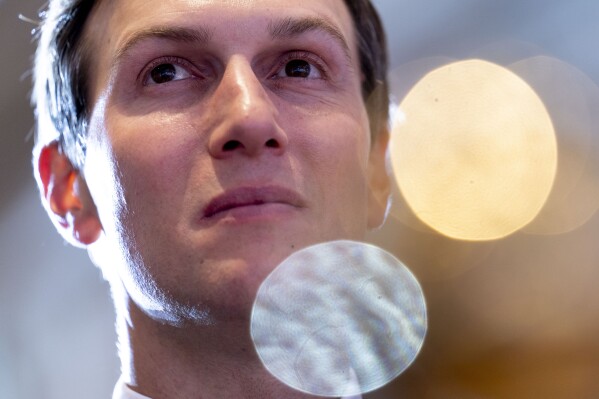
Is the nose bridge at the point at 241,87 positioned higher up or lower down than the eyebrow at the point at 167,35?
lower down

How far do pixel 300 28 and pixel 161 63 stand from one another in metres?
0.26

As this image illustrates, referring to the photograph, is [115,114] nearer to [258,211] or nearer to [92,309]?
[258,211]

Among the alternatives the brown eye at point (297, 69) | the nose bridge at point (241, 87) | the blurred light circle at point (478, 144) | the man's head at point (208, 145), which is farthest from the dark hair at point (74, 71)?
the blurred light circle at point (478, 144)

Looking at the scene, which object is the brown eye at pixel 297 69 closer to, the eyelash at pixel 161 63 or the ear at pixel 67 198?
the eyelash at pixel 161 63

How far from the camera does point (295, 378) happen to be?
1347 millimetres

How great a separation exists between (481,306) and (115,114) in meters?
2.25

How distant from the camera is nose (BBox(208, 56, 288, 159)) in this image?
1220mm

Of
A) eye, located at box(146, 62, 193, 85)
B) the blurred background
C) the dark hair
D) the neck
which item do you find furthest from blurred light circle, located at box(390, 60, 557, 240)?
the neck

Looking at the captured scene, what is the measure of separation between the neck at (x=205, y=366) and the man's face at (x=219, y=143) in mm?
69

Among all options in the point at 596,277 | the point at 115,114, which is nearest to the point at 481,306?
the point at 596,277

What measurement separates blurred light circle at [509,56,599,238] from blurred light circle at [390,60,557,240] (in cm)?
4

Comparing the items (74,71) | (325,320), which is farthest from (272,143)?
(74,71)

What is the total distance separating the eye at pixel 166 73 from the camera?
1.39m

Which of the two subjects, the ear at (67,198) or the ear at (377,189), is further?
the ear at (377,189)
